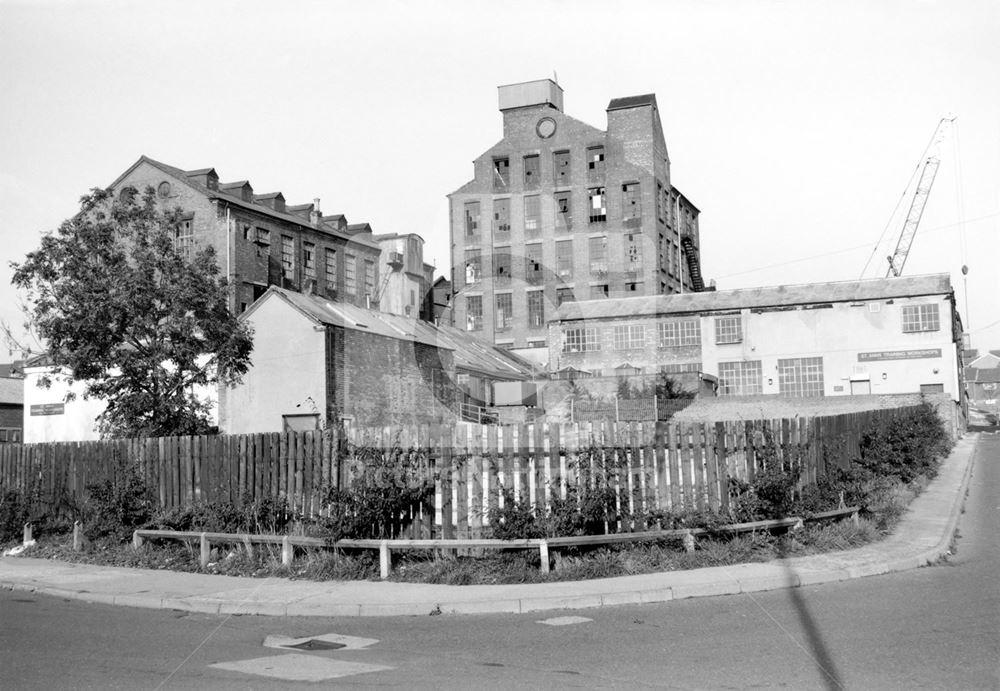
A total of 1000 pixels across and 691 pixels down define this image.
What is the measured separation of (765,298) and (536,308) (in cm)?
2158

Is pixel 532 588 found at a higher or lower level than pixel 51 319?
lower

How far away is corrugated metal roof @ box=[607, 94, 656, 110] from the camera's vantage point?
7231cm

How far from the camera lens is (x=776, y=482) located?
1332 centimetres

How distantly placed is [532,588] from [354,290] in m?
53.8

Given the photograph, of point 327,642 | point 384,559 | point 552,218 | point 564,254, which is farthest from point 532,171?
point 327,642

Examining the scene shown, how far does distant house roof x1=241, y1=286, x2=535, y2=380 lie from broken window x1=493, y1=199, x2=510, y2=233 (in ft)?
43.7

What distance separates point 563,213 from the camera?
2884 inches

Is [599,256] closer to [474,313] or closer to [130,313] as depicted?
[474,313]

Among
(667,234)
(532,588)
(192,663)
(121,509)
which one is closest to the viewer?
(192,663)

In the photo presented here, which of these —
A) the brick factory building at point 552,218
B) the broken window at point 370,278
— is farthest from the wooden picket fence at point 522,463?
the brick factory building at point 552,218

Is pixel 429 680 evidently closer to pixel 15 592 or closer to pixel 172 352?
pixel 15 592

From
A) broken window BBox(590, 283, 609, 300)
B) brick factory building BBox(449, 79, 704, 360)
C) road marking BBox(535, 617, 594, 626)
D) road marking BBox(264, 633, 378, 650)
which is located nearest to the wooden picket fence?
road marking BBox(535, 617, 594, 626)

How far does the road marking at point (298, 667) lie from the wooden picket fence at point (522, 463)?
15.3 feet

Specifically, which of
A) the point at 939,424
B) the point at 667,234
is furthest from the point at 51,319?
the point at 667,234
